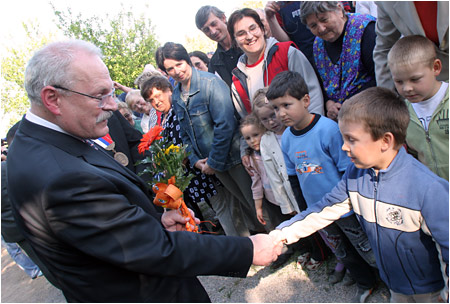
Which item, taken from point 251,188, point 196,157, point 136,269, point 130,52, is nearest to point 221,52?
point 196,157

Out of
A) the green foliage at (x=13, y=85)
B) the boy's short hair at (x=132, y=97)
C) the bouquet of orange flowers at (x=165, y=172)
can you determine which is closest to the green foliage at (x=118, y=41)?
the green foliage at (x=13, y=85)

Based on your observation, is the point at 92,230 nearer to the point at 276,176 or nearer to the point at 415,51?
the point at 276,176

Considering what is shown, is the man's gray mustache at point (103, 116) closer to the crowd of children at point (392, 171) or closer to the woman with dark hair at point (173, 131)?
the crowd of children at point (392, 171)

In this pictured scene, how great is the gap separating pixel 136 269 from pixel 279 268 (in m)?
2.67

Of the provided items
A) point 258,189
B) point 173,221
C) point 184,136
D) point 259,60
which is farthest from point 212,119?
point 173,221

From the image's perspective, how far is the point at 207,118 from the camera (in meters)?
3.87

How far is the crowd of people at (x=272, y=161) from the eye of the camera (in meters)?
1.58

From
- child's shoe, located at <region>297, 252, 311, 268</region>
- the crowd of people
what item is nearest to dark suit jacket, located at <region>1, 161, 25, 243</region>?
the crowd of people

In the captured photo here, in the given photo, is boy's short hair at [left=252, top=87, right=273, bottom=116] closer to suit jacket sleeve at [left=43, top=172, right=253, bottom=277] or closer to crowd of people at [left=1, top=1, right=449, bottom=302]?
crowd of people at [left=1, top=1, right=449, bottom=302]

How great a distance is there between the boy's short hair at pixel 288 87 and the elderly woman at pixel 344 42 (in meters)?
0.43

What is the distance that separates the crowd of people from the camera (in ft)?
5.20

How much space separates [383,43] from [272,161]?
1444mm

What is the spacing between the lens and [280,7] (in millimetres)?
3832

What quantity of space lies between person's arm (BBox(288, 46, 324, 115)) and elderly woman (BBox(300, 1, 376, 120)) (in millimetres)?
142
